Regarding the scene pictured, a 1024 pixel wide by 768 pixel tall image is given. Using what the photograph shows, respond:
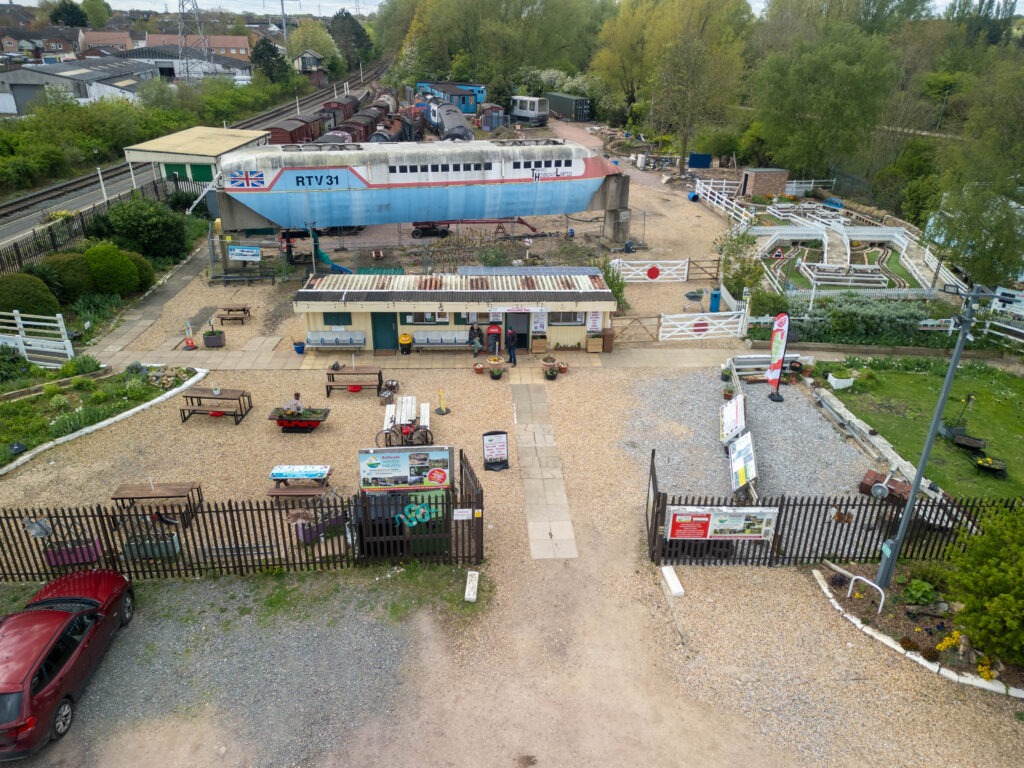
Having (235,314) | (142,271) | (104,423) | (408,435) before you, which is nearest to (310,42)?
(142,271)

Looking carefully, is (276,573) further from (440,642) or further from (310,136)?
(310,136)

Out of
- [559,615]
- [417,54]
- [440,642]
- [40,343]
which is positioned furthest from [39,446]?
[417,54]

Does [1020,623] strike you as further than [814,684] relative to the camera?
No

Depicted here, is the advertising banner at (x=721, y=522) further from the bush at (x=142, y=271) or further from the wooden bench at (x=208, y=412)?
the bush at (x=142, y=271)

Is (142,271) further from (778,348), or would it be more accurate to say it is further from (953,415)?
(953,415)

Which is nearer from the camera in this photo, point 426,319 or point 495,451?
point 495,451

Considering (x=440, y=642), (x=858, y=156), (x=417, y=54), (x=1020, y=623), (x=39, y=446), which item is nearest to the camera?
(x=1020, y=623)

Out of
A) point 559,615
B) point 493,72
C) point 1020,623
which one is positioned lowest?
point 559,615
